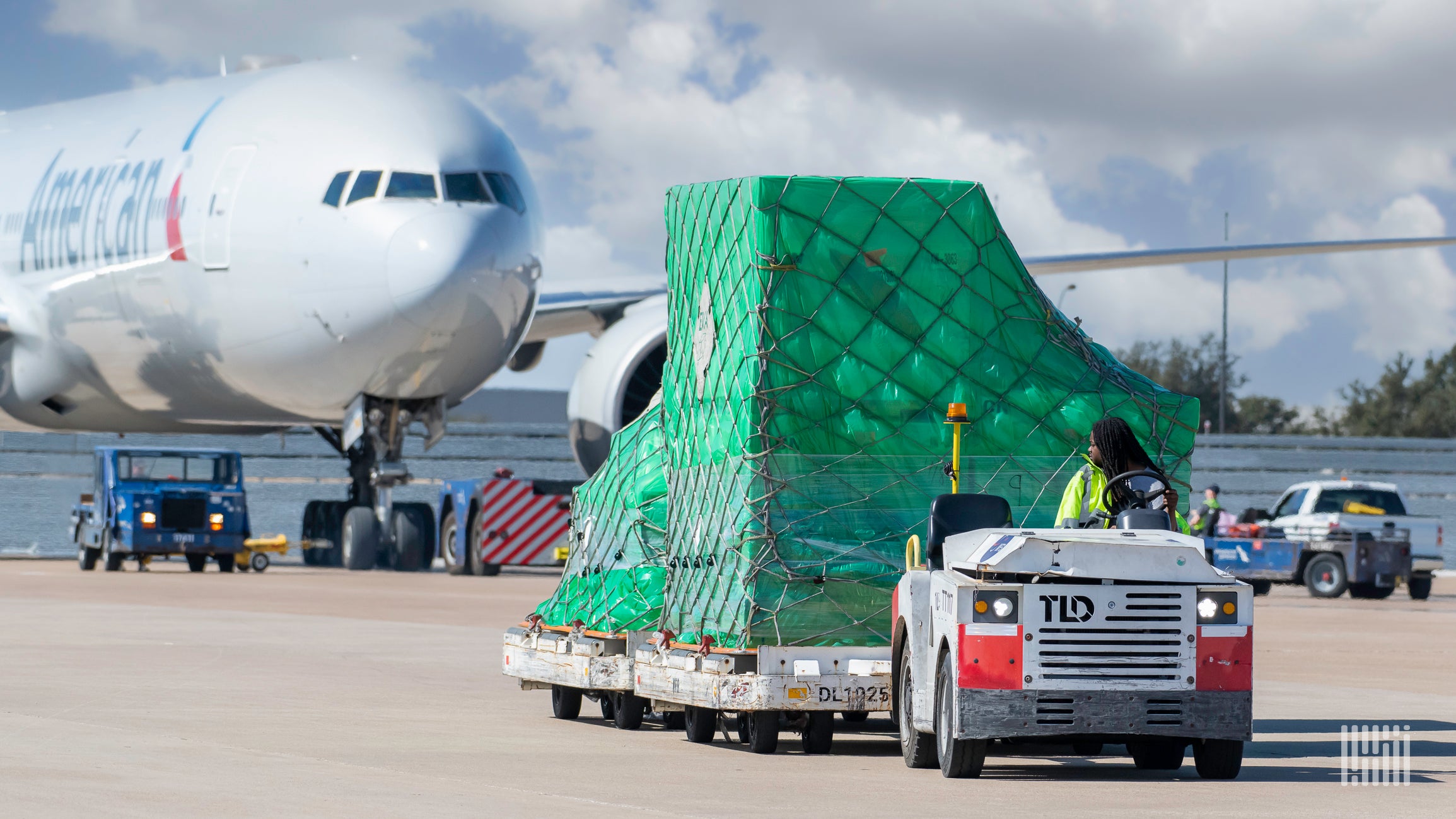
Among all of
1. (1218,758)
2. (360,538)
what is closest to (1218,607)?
(1218,758)

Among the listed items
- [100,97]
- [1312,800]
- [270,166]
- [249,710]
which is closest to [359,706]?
[249,710]

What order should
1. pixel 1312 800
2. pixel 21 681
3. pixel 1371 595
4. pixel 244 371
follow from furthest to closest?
pixel 1371 595 < pixel 244 371 < pixel 21 681 < pixel 1312 800

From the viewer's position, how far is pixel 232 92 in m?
25.7

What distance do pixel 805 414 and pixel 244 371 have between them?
54.0 ft

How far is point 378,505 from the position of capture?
26.3 metres

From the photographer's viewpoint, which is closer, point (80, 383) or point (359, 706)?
point (359, 706)

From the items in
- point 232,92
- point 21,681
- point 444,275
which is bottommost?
point 21,681

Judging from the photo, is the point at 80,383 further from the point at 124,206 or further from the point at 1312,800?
the point at 1312,800

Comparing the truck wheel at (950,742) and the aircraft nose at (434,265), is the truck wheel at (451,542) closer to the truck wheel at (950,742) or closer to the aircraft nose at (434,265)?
the aircraft nose at (434,265)

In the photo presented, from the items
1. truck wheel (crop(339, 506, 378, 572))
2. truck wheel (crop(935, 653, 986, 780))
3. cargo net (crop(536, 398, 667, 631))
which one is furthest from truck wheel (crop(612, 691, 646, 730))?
truck wheel (crop(339, 506, 378, 572))

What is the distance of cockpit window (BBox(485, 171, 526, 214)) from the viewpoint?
23.6 m

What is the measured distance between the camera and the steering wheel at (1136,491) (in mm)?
8312

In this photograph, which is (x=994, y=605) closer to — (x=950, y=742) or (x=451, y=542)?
(x=950, y=742)

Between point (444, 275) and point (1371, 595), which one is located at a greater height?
point (444, 275)
